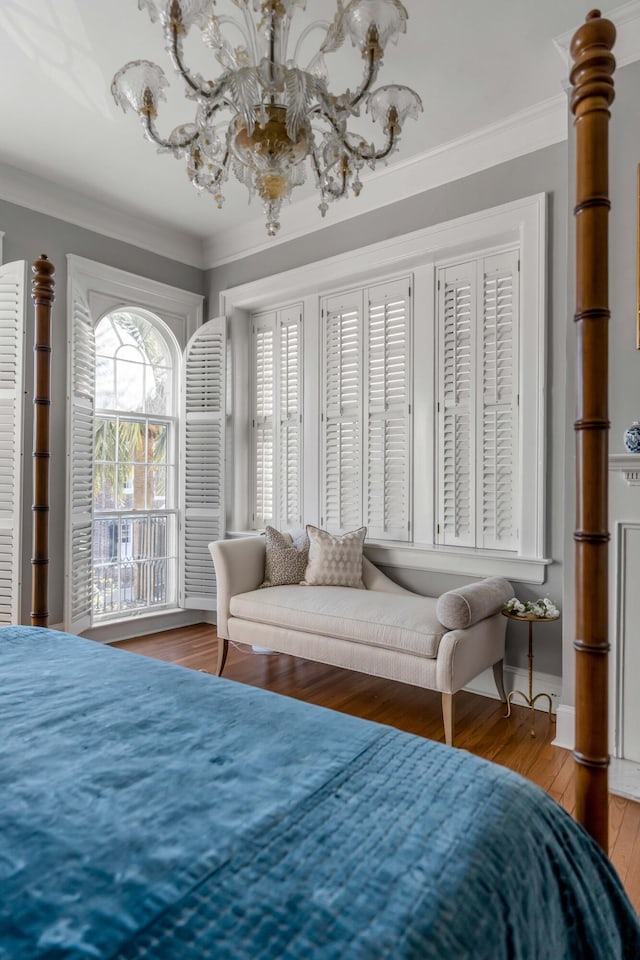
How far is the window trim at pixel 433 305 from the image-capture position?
120 inches

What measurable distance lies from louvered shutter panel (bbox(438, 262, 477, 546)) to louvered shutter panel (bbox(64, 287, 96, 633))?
2.44m

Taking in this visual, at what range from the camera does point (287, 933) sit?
0.64 meters

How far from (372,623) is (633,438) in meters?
1.44

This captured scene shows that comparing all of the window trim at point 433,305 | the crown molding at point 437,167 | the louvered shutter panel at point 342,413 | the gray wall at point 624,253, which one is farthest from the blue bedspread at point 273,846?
the crown molding at point 437,167

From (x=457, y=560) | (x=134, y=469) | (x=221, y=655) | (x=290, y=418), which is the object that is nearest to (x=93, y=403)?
(x=134, y=469)

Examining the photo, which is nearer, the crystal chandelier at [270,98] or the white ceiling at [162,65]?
the crystal chandelier at [270,98]

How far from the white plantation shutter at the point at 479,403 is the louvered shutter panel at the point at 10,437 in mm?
2626

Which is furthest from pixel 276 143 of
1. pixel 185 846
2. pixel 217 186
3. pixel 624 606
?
pixel 624 606

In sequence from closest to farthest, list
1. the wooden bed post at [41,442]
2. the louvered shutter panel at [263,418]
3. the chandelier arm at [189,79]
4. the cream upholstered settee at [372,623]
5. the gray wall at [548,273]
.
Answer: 1. the chandelier arm at [189,79]
2. the wooden bed post at [41,442]
3. the cream upholstered settee at [372,623]
4. the gray wall at [548,273]
5. the louvered shutter panel at [263,418]

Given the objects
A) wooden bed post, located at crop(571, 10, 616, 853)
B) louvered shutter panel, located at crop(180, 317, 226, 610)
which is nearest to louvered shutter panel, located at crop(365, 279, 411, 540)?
louvered shutter panel, located at crop(180, 317, 226, 610)

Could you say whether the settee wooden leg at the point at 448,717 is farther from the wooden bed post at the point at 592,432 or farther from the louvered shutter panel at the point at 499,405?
the wooden bed post at the point at 592,432

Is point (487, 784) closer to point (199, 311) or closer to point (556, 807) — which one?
point (556, 807)

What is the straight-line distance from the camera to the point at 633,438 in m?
2.29

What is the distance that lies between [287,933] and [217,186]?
87.5 inches
